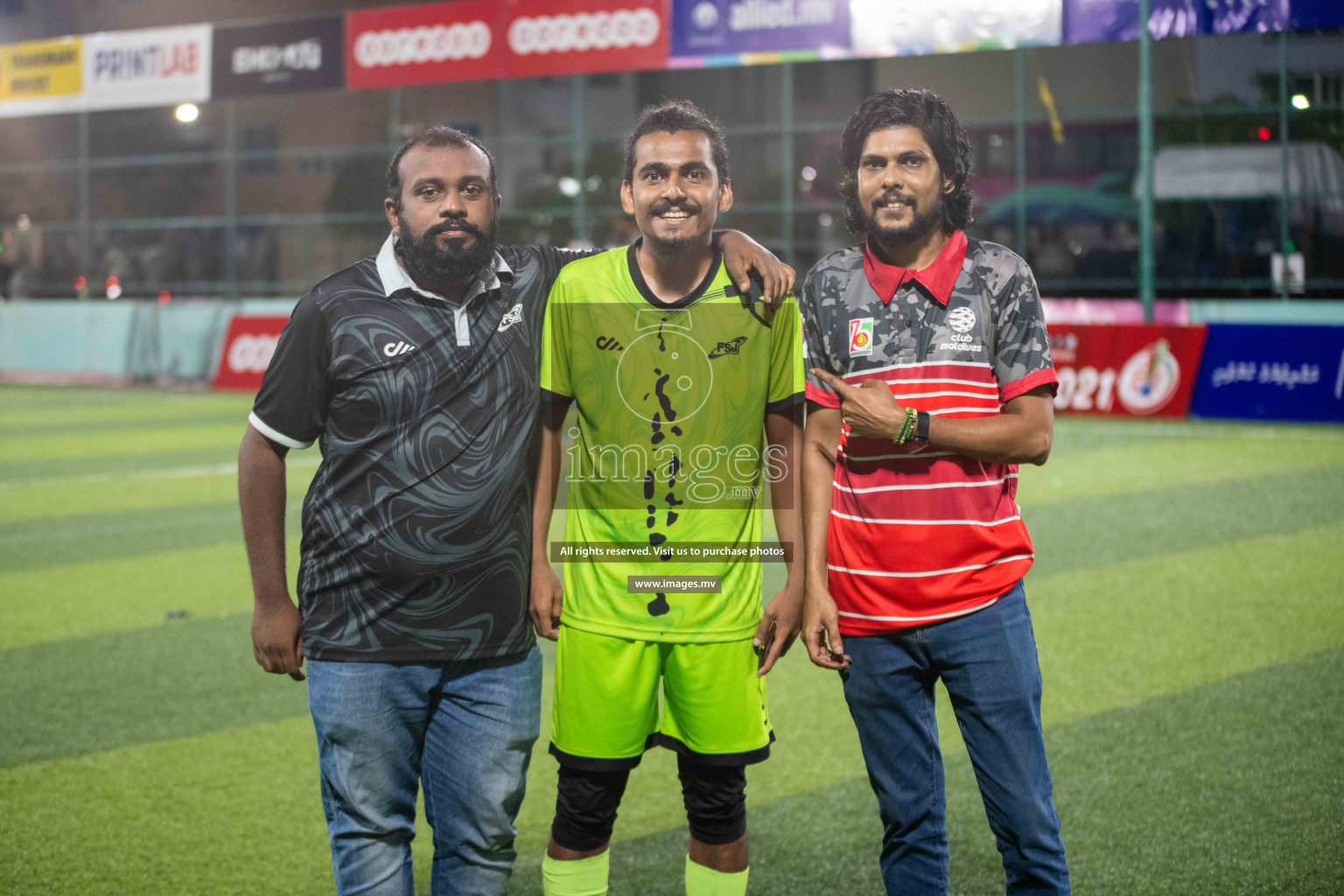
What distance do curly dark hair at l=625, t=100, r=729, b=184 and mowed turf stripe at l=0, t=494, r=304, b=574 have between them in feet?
23.0

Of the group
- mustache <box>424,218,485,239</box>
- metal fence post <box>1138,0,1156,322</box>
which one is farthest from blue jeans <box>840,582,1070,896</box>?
metal fence post <box>1138,0,1156,322</box>

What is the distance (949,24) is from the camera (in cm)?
2025

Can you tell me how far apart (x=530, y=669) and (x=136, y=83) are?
27.2 metres

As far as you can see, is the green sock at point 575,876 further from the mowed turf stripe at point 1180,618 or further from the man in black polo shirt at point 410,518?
the mowed turf stripe at point 1180,618

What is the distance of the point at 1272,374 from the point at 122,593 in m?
12.7

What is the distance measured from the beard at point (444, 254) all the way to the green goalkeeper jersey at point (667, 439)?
10.0 inches

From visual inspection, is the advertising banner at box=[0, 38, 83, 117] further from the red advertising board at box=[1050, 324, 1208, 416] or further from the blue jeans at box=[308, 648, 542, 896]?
the blue jeans at box=[308, 648, 542, 896]

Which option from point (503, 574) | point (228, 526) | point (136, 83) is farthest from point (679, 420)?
point (136, 83)

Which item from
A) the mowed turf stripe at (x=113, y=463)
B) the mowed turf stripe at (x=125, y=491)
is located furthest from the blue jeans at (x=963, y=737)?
the mowed turf stripe at (x=113, y=463)

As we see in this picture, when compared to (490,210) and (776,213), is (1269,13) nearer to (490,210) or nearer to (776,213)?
(776,213)

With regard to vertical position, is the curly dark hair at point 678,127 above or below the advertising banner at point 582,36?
below

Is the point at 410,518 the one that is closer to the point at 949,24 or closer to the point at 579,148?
the point at 949,24

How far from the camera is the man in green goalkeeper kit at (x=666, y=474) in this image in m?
3.15

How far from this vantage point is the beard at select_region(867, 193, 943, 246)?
3.16 meters
